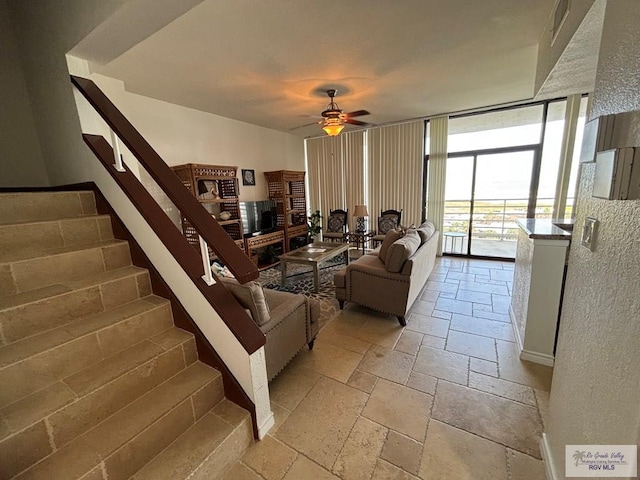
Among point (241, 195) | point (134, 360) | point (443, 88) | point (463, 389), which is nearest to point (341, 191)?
point (241, 195)

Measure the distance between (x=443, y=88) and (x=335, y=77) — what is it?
1586 millimetres

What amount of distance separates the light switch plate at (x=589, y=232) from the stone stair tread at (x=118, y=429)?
74.1 inches

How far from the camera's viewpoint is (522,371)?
2031 millimetres

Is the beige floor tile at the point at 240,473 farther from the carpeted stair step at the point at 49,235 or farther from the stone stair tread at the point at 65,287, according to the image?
the carpeted stair step at the point at 49,235

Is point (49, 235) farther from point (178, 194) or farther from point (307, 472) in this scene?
point (307, 472)

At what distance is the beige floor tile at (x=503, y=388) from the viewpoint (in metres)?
1.77

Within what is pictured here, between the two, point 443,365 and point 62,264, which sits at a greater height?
point 62,264

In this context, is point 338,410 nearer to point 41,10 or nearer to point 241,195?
point 41,10

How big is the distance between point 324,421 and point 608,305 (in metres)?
1.54

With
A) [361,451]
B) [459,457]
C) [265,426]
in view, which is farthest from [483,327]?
[265,426]

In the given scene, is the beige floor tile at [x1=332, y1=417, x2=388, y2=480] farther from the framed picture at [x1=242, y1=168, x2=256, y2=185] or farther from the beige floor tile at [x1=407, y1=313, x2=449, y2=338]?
the framed picture at [x1=242, y1=168, x2=256, y2=185]

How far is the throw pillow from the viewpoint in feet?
18.0

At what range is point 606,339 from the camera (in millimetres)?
899

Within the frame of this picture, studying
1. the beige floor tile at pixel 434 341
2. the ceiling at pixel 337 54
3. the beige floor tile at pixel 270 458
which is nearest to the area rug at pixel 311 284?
the beige floor tile at pixel 434 341
